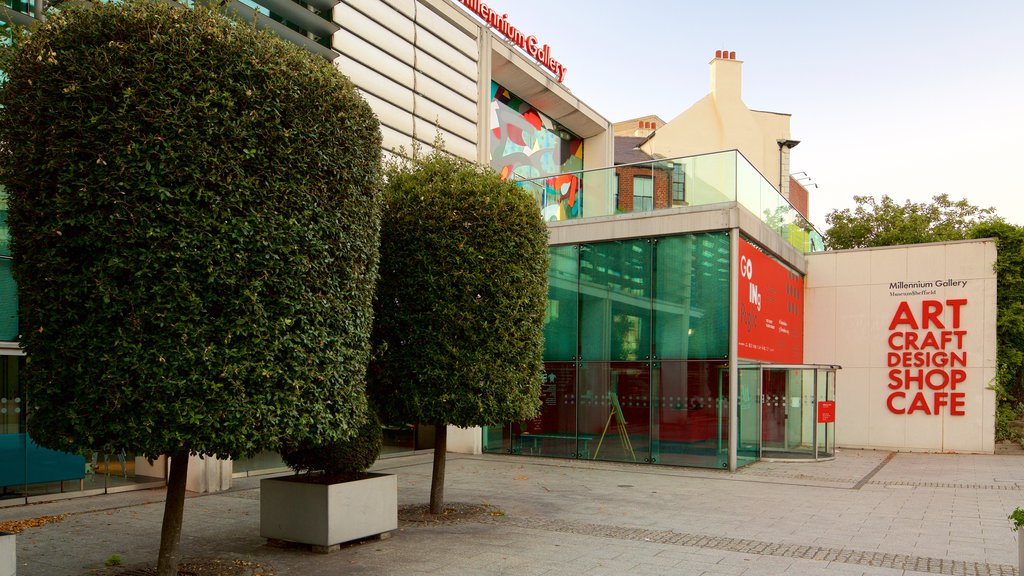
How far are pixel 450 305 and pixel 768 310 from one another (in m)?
11.6

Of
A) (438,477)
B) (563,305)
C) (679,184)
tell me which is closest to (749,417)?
(563,305)

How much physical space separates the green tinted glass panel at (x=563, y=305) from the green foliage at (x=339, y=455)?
9920 millimetres

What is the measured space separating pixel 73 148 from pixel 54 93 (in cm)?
50

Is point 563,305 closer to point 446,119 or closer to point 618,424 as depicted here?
point 618,424

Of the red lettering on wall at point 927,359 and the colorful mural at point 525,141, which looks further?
the colorful mural at point 525,141

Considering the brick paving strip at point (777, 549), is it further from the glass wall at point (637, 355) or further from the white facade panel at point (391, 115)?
the white facade panel at point (391, 115)

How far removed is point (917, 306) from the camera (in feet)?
69.8

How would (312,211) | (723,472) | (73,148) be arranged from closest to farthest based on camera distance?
(73,148)
(312,211)
(723,472)

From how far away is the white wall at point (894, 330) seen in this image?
803 inches

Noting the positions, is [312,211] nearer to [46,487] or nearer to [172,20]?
[172,20]

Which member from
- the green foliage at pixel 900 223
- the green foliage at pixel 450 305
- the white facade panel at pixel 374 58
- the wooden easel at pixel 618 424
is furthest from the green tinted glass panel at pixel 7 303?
the green foliage at pixel 900 223

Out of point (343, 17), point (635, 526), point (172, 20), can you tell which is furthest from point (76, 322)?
point (343, 17)

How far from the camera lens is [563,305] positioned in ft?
61.6

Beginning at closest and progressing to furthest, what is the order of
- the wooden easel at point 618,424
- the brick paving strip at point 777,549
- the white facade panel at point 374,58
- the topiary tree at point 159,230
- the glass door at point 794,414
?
the topiary tree at point 159,230 < the brick paving strip at point 777,549 < the white facade panel at point 374,58 < the wooden easel at point 618,424 < the glass door at point 794,414
